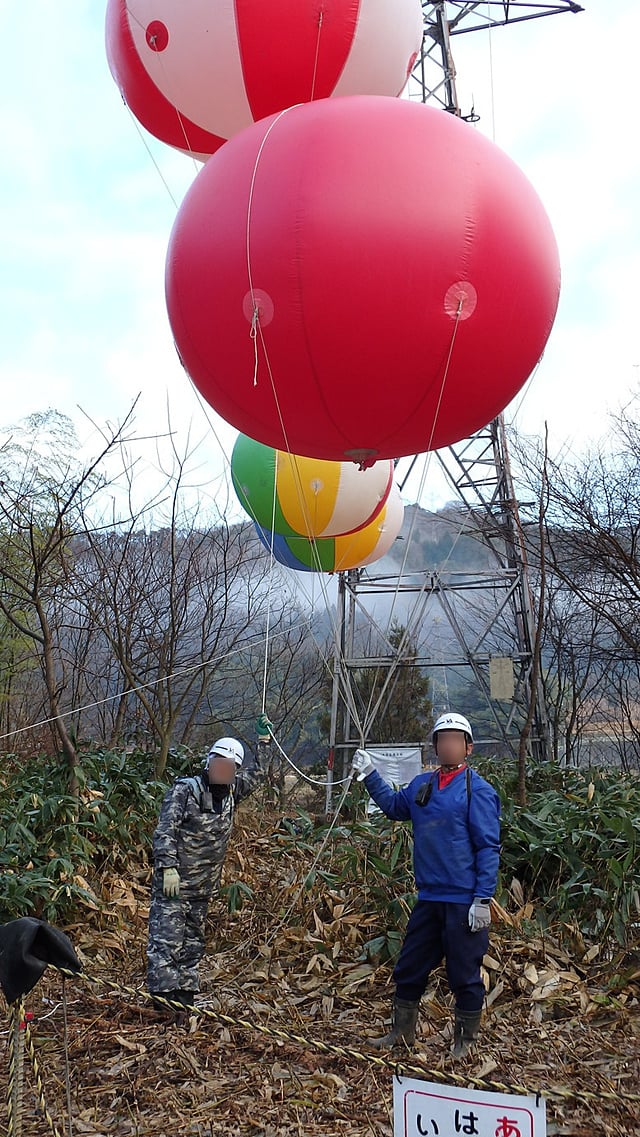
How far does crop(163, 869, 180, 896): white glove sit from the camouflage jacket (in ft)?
0.12

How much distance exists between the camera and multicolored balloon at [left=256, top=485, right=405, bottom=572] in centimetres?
855

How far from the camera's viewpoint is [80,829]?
686 cm

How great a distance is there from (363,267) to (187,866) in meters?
3.49

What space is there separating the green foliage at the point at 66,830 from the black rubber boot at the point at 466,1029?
3.08 m

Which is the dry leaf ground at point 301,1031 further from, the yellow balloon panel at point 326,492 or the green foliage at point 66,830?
the yellow balloon panel at point 326,492

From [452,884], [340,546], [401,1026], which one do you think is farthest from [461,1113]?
[340,546]

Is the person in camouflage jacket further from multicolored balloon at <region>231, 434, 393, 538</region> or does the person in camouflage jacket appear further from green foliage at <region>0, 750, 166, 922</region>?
multicolored balloon at <region>231, 434, 393, 538</region>

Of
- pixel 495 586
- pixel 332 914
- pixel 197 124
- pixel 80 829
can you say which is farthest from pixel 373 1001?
pixel 495 586

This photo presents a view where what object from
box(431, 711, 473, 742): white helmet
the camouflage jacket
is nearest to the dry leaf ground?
the camouflage jacket

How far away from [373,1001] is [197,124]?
5.12m

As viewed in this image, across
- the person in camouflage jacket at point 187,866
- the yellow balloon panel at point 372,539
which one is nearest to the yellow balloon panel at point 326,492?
the yellow balloon panel at point 372,539

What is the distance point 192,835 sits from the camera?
4.93 metres

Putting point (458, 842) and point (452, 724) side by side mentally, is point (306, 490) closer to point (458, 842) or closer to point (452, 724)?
point (452, 724)

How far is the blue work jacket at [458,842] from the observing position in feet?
13.6
